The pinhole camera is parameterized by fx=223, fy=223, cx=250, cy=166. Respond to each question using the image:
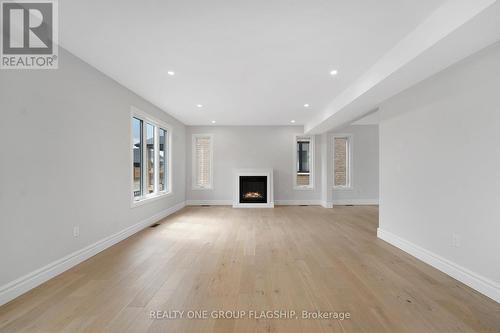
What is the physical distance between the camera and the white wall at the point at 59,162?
7.00 feet

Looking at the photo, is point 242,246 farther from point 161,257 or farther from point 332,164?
point 332,164

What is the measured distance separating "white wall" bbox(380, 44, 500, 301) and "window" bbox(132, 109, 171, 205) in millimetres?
4678

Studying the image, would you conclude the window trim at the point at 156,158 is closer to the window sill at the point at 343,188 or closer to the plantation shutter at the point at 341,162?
the window sill at the point at 343,188

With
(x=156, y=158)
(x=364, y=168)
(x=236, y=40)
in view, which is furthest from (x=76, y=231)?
(x=364, y=168)

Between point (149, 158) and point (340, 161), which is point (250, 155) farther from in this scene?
point (149, 158)

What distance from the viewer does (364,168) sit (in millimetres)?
7461

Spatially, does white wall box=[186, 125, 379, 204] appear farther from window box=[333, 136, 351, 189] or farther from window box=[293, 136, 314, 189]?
window box=[333, 136, 351, 189]

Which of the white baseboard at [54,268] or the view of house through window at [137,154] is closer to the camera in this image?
the white baseboard at [54,268]

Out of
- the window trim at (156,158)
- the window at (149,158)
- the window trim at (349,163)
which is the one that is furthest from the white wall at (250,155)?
the window at (149,158)

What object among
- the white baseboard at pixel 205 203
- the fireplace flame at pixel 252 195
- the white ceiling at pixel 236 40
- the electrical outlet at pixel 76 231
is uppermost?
the white ceiling at pixel 236 40

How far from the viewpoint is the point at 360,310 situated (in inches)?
77.4

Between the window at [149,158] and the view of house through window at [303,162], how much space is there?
417 centimetres

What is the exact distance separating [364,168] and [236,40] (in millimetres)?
6537

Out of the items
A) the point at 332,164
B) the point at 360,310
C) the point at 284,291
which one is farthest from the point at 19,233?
the point at 332,164
